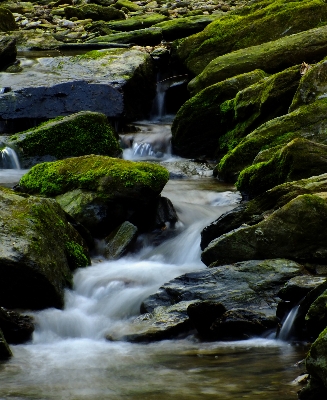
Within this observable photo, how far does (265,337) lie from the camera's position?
5.82 metres

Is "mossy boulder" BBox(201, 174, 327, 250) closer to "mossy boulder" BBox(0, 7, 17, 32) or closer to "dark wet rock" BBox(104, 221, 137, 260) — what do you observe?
"dark wet rock" BBox(104, 221, 137, 260)

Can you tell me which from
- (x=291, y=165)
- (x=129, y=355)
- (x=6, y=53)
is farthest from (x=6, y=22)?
(x=129, y=355)

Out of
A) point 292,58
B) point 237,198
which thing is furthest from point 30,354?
point 292,58

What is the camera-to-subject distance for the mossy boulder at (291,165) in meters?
8.84

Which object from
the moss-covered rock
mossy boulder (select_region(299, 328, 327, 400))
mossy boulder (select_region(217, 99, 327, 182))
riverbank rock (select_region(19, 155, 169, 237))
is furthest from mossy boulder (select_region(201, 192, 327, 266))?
the moss-covered rock

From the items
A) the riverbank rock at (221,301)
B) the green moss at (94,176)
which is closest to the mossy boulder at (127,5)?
the green moss at (94,176)

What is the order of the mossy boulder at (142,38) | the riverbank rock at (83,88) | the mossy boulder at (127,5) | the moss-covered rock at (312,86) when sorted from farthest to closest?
the mossy boulder at (127,5) → the mossy boulder at (142,38) → the riverbank rock at (83,88) → the moss-covered rock at (312,86)

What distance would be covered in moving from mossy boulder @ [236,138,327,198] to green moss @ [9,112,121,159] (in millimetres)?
3667

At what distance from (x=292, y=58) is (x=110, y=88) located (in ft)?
12.3

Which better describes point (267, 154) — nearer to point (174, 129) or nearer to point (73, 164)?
point (73, 164)

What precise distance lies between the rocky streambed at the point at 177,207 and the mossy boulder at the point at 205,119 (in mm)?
26

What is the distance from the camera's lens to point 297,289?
19.4ft

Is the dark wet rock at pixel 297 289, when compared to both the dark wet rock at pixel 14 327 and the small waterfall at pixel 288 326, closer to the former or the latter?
the small waterfall at pixel 288 326

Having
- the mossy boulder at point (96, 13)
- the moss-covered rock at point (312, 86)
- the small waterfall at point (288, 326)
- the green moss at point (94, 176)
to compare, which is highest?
the mossy boulder at point (96, 13)
